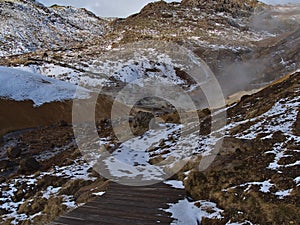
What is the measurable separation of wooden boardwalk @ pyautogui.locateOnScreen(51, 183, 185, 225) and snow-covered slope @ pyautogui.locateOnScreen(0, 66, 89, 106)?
2650cm

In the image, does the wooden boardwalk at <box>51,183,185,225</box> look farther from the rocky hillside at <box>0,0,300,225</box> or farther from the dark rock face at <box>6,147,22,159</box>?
the dark rock face at <box>6,147,22,159</box>

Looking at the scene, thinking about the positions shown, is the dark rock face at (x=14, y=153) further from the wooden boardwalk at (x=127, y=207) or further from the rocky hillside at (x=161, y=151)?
the wooden boardwalk at (x=127, y=207)

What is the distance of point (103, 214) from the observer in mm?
6691

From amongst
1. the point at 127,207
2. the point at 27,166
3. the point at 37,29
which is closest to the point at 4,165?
the point at 27,166

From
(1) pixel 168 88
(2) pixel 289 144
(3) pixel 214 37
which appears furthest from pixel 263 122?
(3) pixel 214 37

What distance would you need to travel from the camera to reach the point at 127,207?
710cm

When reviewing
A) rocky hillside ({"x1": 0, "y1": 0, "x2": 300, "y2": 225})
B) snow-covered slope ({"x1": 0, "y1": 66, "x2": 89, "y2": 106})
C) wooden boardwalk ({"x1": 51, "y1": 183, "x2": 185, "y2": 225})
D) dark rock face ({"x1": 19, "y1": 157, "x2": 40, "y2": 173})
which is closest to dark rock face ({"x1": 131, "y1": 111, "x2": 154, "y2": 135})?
rocky hillside ({"x1": 0, "y1": 0, "x2": 300, "y2": 225})

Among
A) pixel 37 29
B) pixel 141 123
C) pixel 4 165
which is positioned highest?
pixel 37 29

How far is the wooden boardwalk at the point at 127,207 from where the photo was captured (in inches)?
251

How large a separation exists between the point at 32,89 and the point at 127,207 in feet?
98.3

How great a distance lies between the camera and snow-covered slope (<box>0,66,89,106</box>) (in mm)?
32625

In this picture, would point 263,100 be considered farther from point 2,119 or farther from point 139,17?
point 139,17

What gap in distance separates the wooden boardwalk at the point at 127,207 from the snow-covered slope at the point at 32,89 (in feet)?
86.9

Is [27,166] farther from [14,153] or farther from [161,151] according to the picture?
[161,151]
